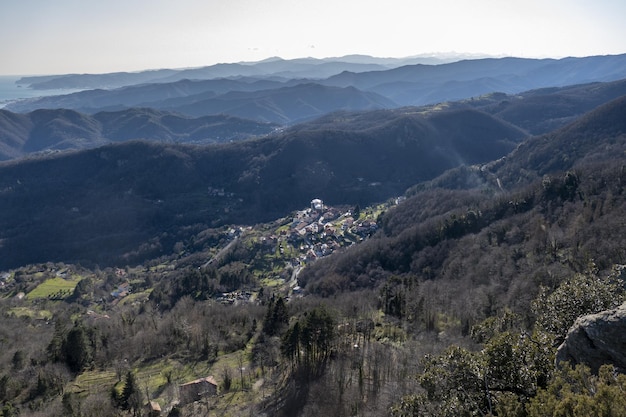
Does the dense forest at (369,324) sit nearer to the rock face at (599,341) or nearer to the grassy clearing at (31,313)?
the grassy clearing at (31,313)

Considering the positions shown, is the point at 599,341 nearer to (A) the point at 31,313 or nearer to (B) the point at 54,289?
(A) the point at 31,313

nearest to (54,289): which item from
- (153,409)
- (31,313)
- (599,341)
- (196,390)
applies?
(31,313)

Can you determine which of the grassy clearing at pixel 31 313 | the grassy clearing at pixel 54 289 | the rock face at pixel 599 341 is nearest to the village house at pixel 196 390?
the rock face at pixel 599 341

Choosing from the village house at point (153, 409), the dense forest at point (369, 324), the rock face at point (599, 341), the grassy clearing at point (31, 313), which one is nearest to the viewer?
the rock face at point (599, 341)

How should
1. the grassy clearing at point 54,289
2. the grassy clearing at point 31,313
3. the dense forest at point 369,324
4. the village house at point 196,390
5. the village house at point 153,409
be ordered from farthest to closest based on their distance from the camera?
the grassy clearing at point 54,289
the grassy clearing at point 31,313
the village house at point 196,390
the village house at point 153,409
the dense forest at point 369,324

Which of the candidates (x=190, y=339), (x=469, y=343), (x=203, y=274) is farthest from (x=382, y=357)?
(x=203, y=274)

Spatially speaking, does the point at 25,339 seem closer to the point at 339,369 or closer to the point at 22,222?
the point at 339,369
